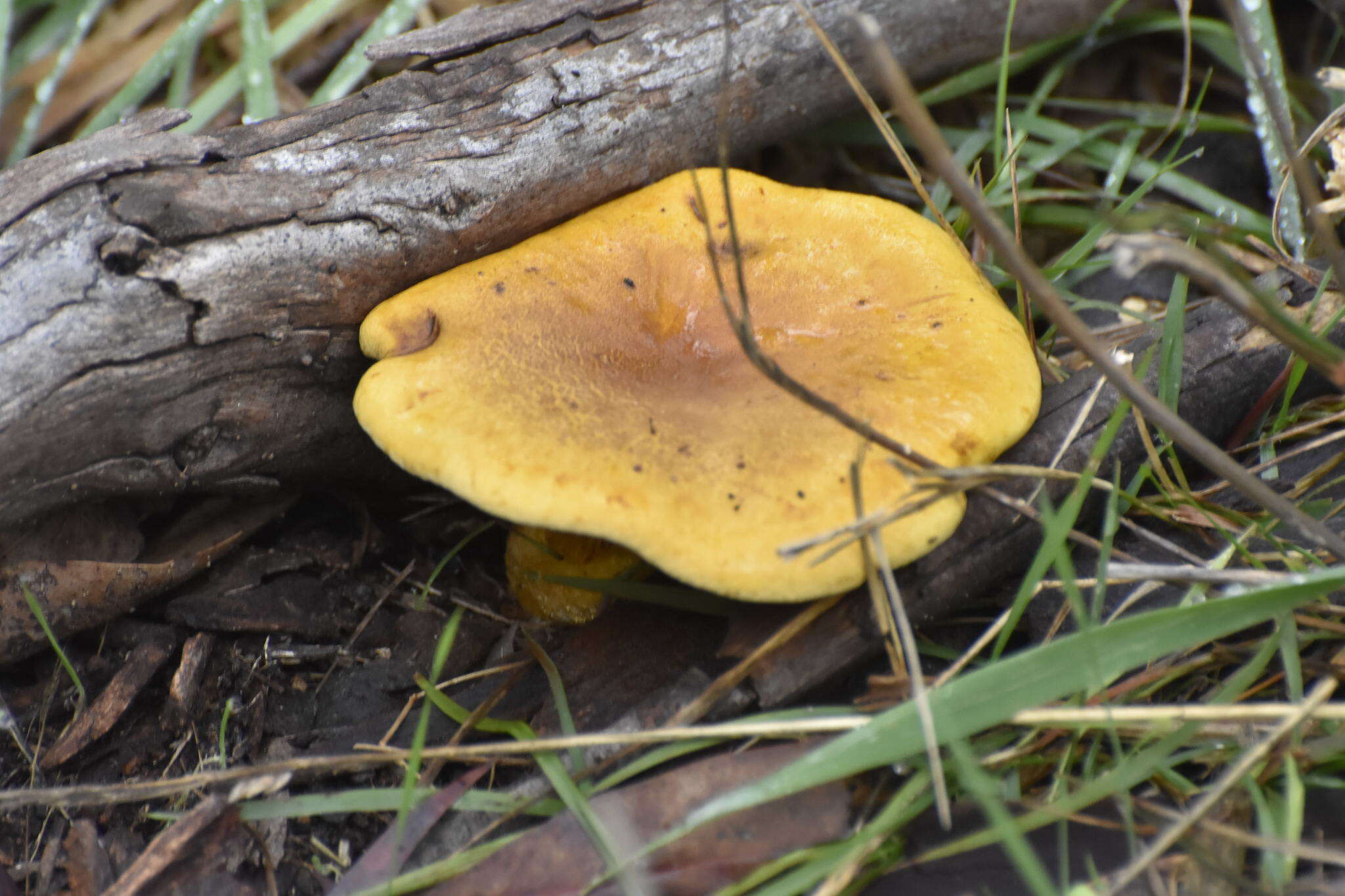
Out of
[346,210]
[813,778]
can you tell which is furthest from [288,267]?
[813,778]

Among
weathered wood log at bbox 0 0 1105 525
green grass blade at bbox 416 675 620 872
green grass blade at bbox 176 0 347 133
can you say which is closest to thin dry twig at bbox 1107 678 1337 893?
green grass blade at bbox 416 675 620 872

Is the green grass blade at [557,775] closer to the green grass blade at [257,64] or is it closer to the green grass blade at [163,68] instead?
the green grass blade at [257,64]

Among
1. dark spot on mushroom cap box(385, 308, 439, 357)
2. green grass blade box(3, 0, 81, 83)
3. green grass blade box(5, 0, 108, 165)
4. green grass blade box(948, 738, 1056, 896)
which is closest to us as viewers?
green grass blade box(948, 738, 1056, 896)

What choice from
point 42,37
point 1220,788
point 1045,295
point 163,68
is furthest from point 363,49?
point 1220,788

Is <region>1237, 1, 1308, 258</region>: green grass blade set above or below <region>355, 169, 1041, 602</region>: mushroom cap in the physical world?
below

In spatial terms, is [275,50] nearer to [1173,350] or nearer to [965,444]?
[965,444]

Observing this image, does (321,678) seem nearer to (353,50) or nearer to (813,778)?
(813,778)

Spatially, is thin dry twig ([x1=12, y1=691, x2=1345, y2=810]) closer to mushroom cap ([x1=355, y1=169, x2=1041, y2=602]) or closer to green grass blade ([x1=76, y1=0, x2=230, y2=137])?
mushroom cap ([x1=355, y1=169, x2=1041, y2=602])
